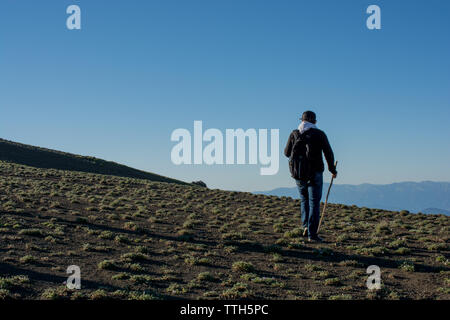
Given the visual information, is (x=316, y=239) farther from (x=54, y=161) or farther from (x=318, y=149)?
(x=54, y=161)

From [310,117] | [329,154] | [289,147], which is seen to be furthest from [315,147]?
[310,117]

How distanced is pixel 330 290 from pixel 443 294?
7.29 feet

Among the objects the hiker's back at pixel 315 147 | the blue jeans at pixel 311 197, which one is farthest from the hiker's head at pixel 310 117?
the blue jeans at pixel 311 197

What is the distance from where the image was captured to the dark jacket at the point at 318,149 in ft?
34.4

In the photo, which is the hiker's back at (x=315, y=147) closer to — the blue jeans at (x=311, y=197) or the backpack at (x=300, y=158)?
the backpack at (x=300, y=158)

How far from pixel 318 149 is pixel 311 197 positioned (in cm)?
143

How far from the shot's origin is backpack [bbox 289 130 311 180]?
10602mm

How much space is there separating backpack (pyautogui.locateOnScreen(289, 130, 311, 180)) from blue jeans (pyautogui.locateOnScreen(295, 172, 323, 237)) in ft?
0.91

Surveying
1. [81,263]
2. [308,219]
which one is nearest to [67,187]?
[81,263]

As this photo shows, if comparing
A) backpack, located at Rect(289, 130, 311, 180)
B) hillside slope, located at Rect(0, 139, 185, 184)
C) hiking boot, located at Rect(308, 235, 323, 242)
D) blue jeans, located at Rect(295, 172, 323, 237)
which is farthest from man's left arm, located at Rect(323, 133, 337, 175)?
hillside slope, located at Rect(0, 139, 185, 184)

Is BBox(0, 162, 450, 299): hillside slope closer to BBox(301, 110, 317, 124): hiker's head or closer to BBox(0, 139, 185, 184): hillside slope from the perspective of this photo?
BBox(301, 110, 317, 124): hiker's head

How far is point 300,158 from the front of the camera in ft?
35.2
